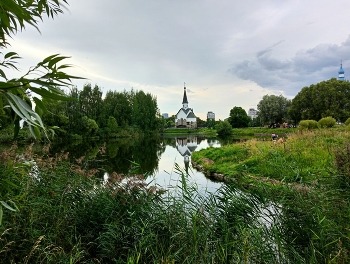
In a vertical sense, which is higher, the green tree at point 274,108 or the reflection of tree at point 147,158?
the green tree at point 274,108

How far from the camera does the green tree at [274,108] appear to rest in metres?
48.0

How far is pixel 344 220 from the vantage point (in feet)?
10.3

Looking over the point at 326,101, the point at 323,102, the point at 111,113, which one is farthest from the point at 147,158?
the point at 111,113

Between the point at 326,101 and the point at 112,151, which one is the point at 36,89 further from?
the point at 326,101

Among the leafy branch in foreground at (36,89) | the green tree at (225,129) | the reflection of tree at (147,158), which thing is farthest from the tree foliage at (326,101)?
the leafy branch in foreground at (36,89)

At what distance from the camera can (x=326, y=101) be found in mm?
34188

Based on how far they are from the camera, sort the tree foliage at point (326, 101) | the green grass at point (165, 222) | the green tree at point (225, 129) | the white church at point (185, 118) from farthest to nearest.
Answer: the white church at point (185, 118)
the green tree at point (225, 129)
the tree foliage at point (326, 101)
the green grass at point (165, 222)

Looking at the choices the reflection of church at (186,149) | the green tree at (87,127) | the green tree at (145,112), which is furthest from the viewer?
the green tree at (145,112)

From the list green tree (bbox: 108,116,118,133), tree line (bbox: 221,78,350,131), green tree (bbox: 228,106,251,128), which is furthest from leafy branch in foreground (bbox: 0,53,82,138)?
green tree (bbox: 228,106,251,128)

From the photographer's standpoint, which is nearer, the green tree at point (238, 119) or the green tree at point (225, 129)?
the green tree at point (225, 129)

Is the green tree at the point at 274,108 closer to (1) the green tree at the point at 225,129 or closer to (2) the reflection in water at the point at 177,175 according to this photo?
(1) the green tree at the point at 225,129

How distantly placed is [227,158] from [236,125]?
50.8 m

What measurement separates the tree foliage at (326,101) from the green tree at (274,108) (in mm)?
9644

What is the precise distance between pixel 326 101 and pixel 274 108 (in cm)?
1374
